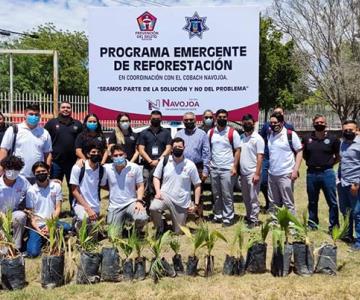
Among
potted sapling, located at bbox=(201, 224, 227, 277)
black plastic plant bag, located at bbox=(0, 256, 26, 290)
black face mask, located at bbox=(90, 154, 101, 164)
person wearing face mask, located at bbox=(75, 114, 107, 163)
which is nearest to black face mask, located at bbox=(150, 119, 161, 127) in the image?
person wearing face mask, located at bbox=(75, 114, 107, 163)

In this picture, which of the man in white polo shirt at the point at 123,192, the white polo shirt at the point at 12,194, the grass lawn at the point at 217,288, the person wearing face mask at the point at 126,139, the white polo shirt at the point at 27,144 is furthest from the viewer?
the person wearing face mask at the point at 126,139

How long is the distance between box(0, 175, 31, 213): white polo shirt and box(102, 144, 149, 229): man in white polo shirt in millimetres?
1129

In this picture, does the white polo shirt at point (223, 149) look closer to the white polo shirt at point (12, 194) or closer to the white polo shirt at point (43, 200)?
the white polo shirt at point (43, 200)

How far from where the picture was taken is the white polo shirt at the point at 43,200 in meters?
6.36

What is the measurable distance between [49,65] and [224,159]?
33.8 metres

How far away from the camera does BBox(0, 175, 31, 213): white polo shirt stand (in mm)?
6215

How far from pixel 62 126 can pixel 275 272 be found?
13.9 ft

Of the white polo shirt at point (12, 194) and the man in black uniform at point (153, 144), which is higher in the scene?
the man in black uniform at point (153, 144)

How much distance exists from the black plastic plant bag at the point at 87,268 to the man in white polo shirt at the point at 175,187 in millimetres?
1968

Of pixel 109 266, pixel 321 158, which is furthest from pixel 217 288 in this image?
pixel 321 158

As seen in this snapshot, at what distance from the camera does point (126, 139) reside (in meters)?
8.05

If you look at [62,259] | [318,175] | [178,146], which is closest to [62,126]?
[178,146]

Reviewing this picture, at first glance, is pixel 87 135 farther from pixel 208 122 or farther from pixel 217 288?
pixel 217 288

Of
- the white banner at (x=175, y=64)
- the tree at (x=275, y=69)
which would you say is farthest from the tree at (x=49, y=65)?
the white banner at (x=175, y=64)
